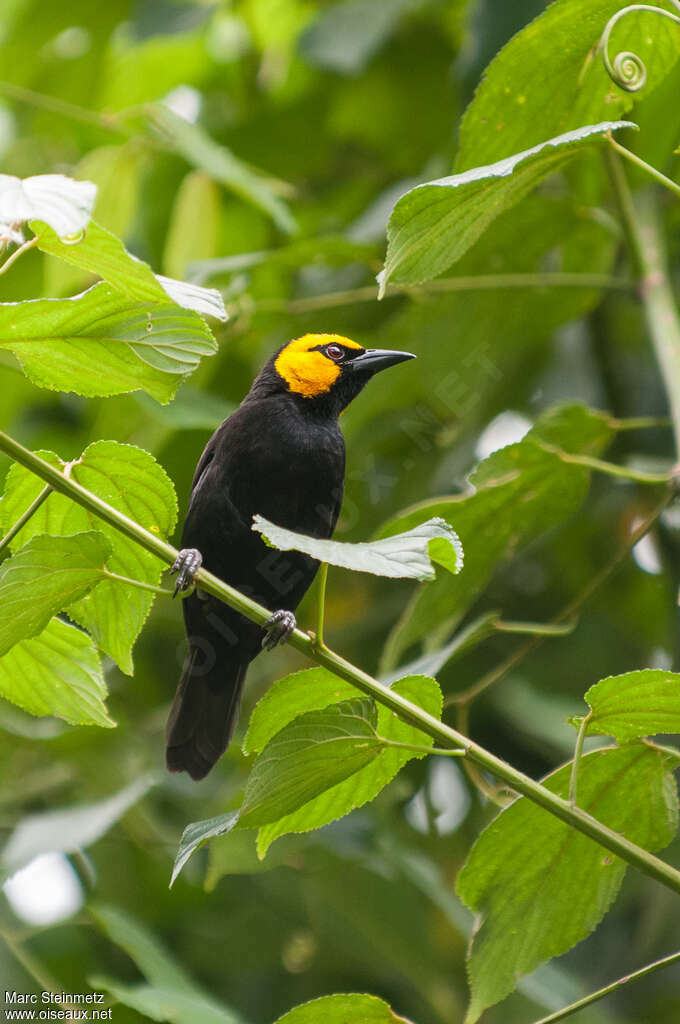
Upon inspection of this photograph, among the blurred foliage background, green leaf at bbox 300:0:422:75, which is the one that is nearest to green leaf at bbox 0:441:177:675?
the blurred foliage background

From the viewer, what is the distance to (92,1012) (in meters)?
2.18

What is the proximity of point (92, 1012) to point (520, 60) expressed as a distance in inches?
73.0

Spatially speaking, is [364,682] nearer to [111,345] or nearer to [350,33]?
[111,345]

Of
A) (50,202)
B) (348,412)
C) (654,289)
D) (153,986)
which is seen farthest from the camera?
(348,412)

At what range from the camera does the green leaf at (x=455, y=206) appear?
1.39 metres

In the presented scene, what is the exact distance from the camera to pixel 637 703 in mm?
1498

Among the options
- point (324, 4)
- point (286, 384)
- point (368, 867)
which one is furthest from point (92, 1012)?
Result: point (324, 4)

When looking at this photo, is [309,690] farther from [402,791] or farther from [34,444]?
[34,444]

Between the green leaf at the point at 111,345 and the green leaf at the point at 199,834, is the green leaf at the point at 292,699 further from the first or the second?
the green leaf at the point at 111,345

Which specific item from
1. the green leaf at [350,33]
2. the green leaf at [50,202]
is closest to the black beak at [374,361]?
the green leaf at [350,33]

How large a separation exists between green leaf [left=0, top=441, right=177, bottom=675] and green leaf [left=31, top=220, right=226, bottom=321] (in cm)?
28

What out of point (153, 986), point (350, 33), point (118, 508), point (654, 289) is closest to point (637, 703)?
point (118, 508)

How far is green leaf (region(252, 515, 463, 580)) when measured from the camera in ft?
4.04

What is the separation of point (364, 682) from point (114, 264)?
0.56 metres
